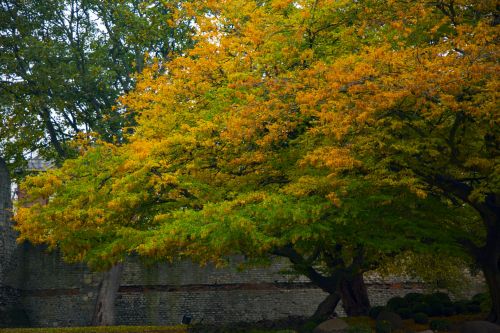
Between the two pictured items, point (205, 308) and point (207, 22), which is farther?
point (205, 308)

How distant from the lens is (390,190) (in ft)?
47.3

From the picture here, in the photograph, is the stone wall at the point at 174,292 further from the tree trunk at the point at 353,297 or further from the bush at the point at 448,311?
the bush at the point at 448,311

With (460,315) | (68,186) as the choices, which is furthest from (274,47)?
(460,315)

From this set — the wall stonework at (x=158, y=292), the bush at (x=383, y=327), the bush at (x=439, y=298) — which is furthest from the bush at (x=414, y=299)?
the wall stonework at (x=158, y=292)

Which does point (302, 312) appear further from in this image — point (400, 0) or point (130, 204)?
point (400, 0)

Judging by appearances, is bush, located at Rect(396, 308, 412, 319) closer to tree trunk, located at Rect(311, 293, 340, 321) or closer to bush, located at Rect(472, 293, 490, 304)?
tree trunk, located at Rect(311, 293, 340, 321)

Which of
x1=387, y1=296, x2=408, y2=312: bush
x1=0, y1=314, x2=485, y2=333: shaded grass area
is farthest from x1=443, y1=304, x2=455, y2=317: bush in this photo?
x1=387, y1=296, x2=408, y2=312: bush

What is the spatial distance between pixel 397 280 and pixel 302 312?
14.9ft

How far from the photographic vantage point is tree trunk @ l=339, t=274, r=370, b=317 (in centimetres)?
2142

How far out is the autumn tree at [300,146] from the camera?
1261 cm

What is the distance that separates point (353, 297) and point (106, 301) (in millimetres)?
11051

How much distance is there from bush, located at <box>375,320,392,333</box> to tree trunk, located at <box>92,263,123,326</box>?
13.4 metres

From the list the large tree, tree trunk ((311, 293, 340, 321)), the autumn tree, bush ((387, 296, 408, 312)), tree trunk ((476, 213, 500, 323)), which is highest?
the large tree

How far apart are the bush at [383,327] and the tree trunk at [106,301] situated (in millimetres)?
13392
